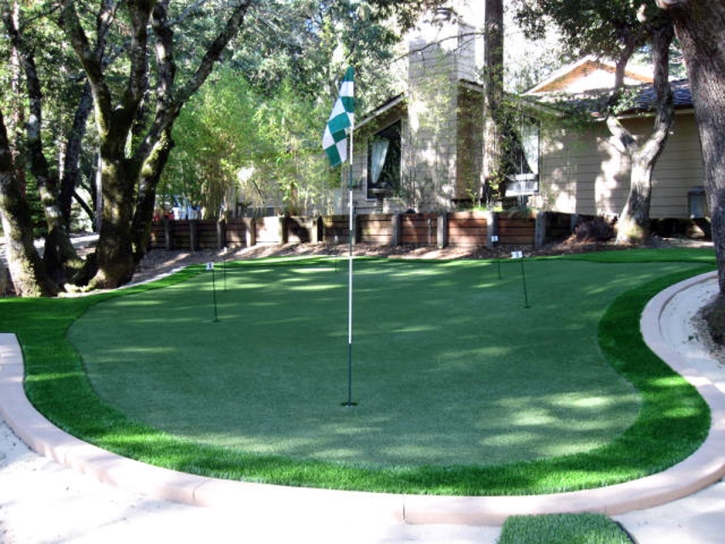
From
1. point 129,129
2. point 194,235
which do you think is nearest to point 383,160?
point 194,235

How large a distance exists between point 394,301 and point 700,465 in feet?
19.0

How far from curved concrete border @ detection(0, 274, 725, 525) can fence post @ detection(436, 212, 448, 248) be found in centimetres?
1132

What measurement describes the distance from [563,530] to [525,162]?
16674mm

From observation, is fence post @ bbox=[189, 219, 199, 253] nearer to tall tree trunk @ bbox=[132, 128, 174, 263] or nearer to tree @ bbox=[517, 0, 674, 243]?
tall tree trunk @ bbox=[132, 128, 174, 263]

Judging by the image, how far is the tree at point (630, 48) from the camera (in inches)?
514

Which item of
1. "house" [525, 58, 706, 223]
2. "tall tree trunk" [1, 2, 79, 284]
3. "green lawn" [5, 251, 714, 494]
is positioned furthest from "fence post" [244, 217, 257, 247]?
"green lawn" [5, 251, 714, 494]

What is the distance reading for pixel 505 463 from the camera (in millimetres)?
3670

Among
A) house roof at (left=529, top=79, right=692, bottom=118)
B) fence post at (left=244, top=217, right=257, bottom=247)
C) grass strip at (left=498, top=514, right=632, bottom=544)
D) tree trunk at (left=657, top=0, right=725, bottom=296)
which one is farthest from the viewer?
fence post at (left=244, top=217, right=257, bottom=247)

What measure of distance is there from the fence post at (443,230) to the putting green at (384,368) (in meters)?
4.88

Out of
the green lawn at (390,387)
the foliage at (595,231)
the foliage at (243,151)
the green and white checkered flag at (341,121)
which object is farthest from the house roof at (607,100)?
the green and white checkered flag at (341,121)

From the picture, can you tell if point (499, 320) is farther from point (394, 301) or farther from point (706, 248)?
point (706, 248)

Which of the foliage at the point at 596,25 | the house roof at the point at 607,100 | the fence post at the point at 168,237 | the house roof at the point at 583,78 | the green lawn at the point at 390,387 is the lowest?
the green lawn at the point at 390,387

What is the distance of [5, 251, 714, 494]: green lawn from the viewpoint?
12.1ft

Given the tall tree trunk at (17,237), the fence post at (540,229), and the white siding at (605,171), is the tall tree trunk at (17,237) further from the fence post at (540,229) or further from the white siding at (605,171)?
the white siding at (605,171)
